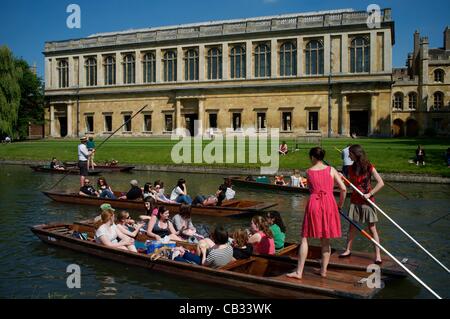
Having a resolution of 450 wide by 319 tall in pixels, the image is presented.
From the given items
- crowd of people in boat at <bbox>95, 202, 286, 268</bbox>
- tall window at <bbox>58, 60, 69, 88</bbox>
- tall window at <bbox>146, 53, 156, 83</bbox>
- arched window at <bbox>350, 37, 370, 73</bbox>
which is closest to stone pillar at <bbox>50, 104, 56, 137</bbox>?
tall window at <bbox>58, 60, 69, 88</bbox>

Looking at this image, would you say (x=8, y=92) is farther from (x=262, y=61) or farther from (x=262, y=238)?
(x=262, y=238)

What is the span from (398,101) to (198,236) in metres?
59.1

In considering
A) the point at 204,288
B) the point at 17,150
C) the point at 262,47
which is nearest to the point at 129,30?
the point at 262,47

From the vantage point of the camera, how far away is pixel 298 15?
4912cm

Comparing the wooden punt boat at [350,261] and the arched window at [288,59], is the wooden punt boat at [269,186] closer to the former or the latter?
the wooden punt boat at [350,261]

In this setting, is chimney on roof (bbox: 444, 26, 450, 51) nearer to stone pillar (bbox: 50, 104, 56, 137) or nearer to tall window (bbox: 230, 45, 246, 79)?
tall window (bbox: 230, 45, 246, 79)

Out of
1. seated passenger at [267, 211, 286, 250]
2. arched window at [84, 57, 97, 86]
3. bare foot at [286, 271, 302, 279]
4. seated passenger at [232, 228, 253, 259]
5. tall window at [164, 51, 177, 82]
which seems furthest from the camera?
arched window at [84, 57, 97, 86]

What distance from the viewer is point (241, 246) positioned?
968 centimetres

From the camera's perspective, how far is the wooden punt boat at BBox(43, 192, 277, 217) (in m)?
14.4

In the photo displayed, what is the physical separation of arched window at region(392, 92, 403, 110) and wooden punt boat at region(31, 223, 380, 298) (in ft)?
197

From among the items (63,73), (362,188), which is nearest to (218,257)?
(362,188)

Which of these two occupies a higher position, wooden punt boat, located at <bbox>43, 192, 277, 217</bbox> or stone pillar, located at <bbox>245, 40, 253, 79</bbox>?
stone pillar, located at <bbox>245, 40, 253, 79</bbox>

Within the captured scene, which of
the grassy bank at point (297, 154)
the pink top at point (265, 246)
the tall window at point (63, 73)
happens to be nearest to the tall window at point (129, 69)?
the tall window at point (63, 73)

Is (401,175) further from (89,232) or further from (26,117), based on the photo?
(26,117)
